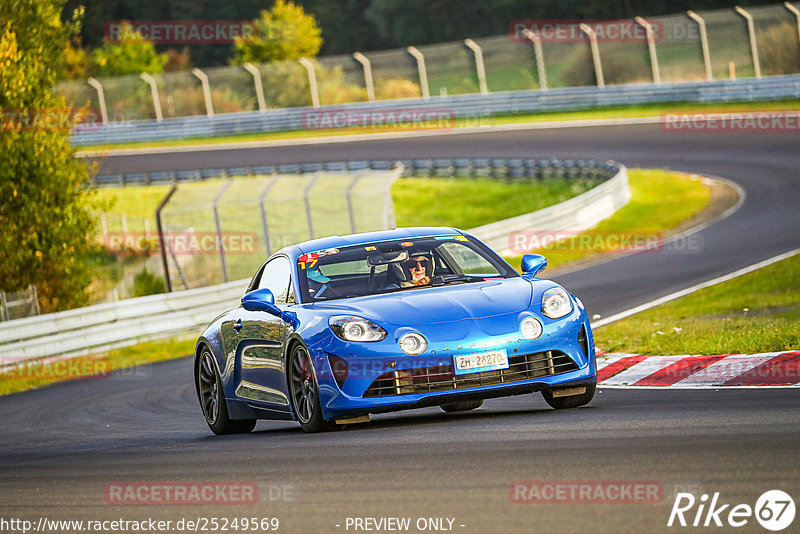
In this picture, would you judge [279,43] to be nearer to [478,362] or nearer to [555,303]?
[555,303]

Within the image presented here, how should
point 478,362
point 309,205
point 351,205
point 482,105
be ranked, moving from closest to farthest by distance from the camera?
1. point 478,362
2. point 309,205
3. point 351,205
4. point 482,105

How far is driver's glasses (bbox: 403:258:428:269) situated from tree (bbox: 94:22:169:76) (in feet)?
201

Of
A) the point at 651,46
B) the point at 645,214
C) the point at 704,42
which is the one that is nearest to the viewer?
the point at 645,214

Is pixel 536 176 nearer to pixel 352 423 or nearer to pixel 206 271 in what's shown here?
pixel 206 271

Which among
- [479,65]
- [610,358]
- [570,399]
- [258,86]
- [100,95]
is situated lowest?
[100,95]

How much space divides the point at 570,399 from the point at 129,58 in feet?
212

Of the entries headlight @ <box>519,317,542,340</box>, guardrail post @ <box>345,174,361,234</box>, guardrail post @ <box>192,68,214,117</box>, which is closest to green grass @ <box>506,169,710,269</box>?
guardrail post @ <box>345,174,361,234</box>

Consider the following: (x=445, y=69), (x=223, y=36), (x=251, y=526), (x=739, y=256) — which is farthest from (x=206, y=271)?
(x=223, y=36)

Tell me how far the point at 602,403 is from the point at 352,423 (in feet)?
5.73

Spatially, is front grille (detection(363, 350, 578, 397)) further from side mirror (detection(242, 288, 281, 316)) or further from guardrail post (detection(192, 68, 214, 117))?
guardrail post (detection(192, 68, 214, 117))

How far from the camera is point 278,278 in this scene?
9.81m

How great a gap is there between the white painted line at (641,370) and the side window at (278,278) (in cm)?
280

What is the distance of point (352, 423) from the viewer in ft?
28.6

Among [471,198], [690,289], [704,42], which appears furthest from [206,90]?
[690,289]
